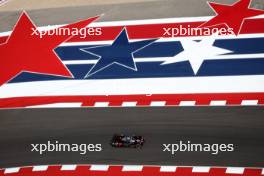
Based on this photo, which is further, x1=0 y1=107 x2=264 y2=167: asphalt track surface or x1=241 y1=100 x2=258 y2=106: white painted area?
x1=241 y1=100 x2=258 y2=106: white painted area

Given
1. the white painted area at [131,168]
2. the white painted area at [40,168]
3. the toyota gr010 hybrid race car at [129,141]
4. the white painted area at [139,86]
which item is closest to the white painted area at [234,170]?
the white painted area at [131,168]

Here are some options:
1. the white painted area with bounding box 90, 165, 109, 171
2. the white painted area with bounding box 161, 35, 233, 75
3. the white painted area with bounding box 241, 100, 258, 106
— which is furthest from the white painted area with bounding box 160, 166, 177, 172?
the white painted area with bounding box 161, 35, 233, 75

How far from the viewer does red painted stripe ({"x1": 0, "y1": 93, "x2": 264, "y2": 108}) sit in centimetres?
889

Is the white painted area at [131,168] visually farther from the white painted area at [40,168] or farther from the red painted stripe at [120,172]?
the white painted area at [40,168]

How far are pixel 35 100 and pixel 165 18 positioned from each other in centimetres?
452

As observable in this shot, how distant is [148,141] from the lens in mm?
8227

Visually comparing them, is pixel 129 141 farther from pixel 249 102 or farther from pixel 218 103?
pixel 249 102

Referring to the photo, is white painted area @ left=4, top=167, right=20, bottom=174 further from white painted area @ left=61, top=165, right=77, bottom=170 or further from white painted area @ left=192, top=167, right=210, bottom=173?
white painted area @ left=192, top=167, right=210, bottom=173

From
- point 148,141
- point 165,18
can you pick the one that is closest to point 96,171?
point 148,141

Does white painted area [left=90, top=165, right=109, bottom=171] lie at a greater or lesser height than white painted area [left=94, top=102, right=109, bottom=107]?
lesser

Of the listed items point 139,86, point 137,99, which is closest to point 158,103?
point 137,99

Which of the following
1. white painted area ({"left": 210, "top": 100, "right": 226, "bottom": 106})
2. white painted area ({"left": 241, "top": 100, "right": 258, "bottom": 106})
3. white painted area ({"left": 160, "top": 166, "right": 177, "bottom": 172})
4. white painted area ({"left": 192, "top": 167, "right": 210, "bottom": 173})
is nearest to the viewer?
white painted area ({"left": 192, "top": 167, "right": 210, "bottom": 173})

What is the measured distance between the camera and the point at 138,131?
8.46 meters

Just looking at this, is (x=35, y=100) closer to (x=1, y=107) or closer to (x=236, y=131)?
(x=1, y=107)
